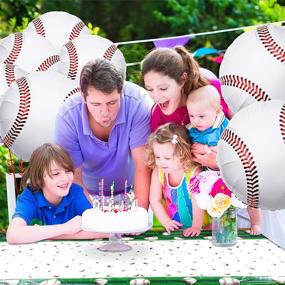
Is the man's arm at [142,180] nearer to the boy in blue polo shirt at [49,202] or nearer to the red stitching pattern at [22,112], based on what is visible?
the boy in blue polo shirt at [49,202]

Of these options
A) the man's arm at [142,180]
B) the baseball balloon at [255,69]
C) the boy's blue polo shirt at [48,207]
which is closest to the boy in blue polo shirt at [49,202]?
the boy's blue polo shirt at [48,207]

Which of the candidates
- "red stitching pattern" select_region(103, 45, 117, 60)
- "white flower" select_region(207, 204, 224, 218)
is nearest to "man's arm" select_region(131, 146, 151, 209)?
"white flower" select_region(207, 204, 224, 218)

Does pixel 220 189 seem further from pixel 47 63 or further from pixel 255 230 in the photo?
pixel 47 63

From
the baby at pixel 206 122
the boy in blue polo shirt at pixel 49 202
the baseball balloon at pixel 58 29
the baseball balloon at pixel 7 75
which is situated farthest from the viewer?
the baseball balloon at pixel 58 29

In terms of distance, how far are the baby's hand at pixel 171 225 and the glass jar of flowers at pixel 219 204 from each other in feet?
0.88

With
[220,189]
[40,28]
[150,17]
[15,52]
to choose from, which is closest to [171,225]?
[220,189]

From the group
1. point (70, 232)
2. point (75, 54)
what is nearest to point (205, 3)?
point (75, 54)

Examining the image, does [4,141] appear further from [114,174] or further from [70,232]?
[70,232]

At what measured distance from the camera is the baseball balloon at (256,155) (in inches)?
129

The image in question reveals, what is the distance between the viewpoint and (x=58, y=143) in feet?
13.0

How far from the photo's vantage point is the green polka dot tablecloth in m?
3.06

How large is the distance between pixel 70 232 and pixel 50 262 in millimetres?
303

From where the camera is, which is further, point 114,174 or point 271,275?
point 114,174

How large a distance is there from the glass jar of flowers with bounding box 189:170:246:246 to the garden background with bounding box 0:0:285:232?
3138 mm
